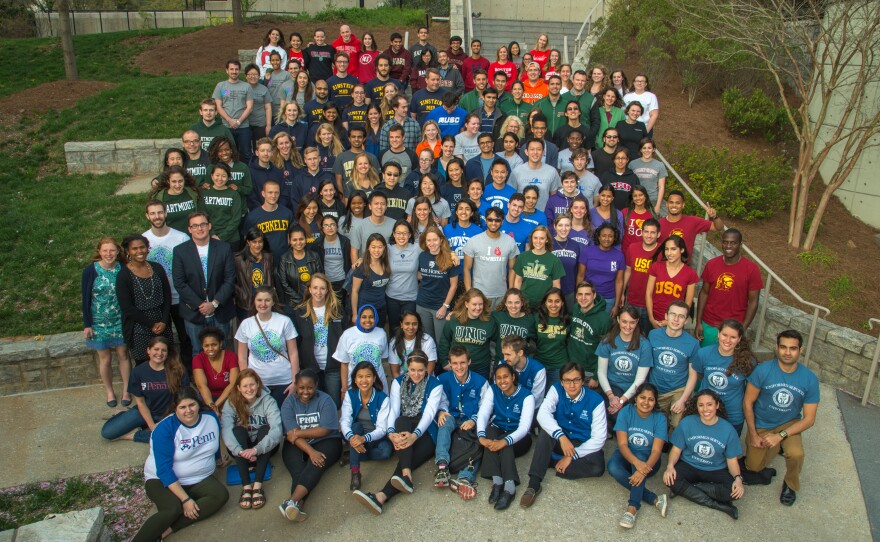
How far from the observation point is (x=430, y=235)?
23.6 ft

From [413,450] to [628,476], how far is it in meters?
1.84

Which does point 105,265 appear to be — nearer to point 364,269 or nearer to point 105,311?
point 105,311

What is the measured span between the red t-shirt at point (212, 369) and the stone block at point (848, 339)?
20.5 ft

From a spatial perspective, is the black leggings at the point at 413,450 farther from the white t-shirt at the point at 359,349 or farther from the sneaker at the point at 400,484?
the white t-shirt at the point at 359,349

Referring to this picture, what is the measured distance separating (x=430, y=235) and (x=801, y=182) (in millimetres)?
6559

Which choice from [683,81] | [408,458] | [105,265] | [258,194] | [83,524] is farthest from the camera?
[683,81]

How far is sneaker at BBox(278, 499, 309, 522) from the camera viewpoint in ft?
18.1

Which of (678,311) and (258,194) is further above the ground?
(258,194)

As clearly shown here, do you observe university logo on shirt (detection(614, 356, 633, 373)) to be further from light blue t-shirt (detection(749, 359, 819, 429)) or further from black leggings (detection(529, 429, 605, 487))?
light blue t-shirt (detection(749, 359, 819, 429))

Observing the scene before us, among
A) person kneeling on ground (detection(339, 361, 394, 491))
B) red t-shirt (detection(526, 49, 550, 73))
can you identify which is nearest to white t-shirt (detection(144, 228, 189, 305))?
person kneeling on ground (detection(339, 361, 394, 491))

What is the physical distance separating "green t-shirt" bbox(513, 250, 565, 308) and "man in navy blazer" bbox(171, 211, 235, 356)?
300cm

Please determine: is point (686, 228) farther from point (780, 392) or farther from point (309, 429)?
point (309, 429)

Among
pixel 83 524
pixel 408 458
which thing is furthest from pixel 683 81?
pixel 83 524

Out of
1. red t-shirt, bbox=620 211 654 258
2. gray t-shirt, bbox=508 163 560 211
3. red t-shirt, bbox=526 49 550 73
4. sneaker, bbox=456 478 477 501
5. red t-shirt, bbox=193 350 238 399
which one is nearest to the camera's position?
sneaker, bbox=456 478 477 501
